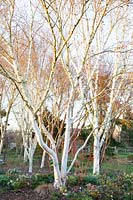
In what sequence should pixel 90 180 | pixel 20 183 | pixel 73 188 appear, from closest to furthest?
pixel 73 188
pixel 20 183
pixel 90 180

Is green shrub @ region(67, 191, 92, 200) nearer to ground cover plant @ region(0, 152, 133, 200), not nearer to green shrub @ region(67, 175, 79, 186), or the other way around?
ground cover plant @ region(0, 152, 133, 200)

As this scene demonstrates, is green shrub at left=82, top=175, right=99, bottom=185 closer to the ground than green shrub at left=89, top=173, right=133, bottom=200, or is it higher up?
higher up

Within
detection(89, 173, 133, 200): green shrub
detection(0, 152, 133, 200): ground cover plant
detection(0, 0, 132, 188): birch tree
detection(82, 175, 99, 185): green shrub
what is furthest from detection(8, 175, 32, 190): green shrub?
detection(89, 173, 133, 200): green shrub

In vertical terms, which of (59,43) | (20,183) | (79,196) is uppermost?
(59,43)

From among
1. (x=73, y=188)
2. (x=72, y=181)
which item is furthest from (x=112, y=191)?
(x=72, y=181)

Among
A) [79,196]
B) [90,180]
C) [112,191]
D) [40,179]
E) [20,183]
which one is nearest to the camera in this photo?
[79,196]

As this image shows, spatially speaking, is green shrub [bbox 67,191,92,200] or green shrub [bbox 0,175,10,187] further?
green shrub [bbox 0,175,10,187]

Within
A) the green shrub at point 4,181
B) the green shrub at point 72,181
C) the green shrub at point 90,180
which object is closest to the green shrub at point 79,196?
the green shrub at point 72,181

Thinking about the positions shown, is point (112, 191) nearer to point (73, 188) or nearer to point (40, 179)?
point (73, 188)

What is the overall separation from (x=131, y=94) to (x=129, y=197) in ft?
12.1

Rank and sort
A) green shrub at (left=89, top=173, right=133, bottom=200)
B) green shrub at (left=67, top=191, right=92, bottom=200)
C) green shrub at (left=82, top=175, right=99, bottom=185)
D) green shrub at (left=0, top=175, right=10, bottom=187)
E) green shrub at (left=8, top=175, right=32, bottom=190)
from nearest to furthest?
green shrub at (left=67, top=191, right=92, bottom=200) → green shrub at (left=89, top=173, right=133, bottom=200) → green shrub at (left=8, top=175, right=32, bottom=190) → green shrub at (left=0, top=175, right=10, bottom=187) → green shrub at (left=82, top=175, right=99, bottom=185)

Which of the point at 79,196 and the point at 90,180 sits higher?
the point at 90,180

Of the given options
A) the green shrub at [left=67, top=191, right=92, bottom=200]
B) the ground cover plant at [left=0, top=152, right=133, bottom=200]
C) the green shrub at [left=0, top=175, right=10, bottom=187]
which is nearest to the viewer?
the green shrub at [left=67, top=191, right=92, bottom=200]

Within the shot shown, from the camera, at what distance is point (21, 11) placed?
638 centimetres
